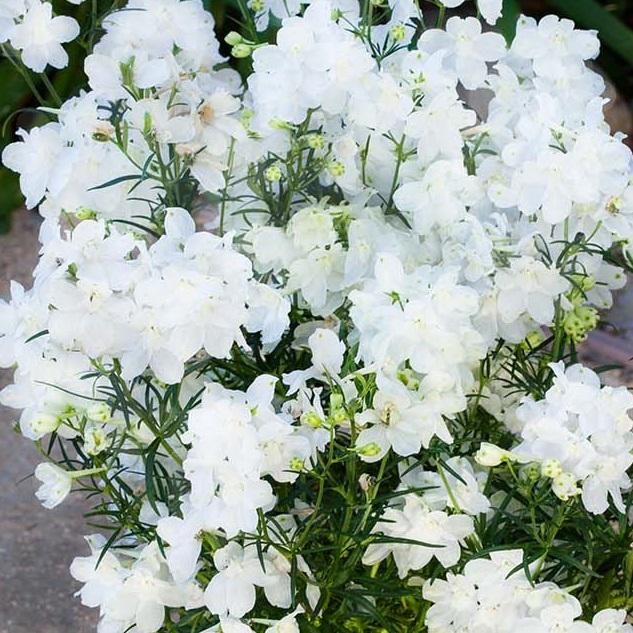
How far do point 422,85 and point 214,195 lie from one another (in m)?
0.24

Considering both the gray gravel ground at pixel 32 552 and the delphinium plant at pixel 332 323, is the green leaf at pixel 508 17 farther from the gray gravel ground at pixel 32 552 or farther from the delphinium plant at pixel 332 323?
the delphinium plant at pixel 332 323

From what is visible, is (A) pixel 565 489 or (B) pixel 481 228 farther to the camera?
(B) pixel 481 228

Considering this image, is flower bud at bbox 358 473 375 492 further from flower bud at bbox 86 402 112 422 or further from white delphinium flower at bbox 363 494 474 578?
flower bud at bbox 86 402 112 422

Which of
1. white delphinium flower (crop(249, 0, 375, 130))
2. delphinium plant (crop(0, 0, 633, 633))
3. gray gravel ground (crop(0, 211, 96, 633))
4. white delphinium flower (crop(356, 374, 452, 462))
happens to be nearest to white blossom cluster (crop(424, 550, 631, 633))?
delphinium plant (crop(0, 0, 633, 633))

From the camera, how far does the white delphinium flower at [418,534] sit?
102 centimetres

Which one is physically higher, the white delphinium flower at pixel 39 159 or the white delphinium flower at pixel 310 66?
the white delphinium flower at pixel 310 66

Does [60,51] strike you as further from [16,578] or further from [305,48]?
[16,578]

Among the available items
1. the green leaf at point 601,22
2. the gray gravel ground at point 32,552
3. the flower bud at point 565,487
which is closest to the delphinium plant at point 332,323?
the flower bud at point 565,487

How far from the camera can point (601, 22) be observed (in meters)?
2.88

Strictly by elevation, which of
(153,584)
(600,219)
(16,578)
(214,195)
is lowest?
(16,578)

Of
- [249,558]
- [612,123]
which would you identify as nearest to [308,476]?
[249,558]

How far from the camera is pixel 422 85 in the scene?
1062mm

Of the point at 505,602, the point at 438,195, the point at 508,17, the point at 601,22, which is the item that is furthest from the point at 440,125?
the point at 601,22

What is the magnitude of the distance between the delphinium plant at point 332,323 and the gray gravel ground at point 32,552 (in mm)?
591
